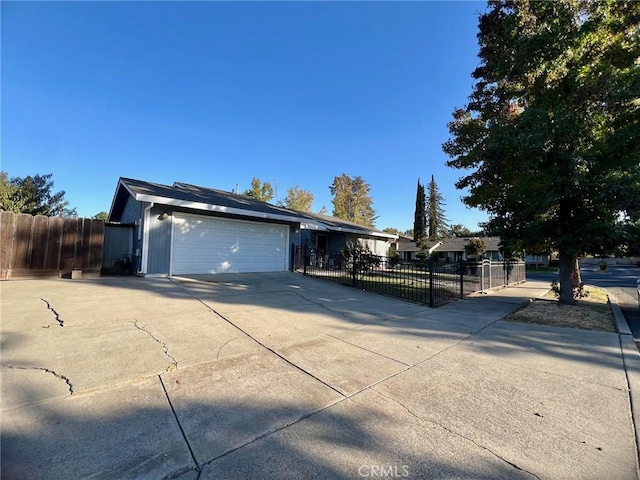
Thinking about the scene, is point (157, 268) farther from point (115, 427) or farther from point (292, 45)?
point (292, 45)

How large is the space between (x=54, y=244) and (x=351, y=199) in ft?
114

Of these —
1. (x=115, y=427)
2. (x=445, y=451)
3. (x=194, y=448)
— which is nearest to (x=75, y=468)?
(x=115, y=427)

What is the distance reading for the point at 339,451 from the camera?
212cm

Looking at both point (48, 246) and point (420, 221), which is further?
point (420, 221)

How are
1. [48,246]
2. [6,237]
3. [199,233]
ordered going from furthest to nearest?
1. [199,233]
2. [48,246]
3. [6,237]

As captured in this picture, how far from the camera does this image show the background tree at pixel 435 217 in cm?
4616

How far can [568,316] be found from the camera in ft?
22.7

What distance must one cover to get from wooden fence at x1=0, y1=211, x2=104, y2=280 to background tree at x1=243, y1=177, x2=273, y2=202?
76.6 ft

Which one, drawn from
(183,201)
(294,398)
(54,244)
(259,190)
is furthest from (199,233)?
(259,190)

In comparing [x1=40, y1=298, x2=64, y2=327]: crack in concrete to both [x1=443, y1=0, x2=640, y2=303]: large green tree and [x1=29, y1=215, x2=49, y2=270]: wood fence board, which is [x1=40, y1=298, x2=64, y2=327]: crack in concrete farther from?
[x1=443, y1=0, x2=640, y2=303]: large green tree

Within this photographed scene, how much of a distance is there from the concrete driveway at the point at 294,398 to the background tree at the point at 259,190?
27.8m

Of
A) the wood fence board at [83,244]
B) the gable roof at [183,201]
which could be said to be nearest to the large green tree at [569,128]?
the gable roof at [183,201]

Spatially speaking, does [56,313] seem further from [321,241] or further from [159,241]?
[321,241]

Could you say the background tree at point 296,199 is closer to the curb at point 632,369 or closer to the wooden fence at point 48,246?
the wooden fence at point 48,246
